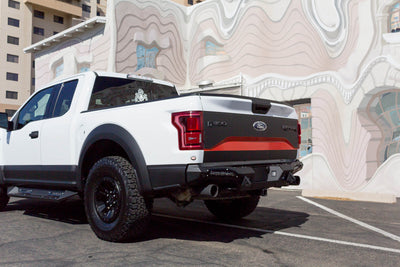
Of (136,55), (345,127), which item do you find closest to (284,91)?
(345,127)

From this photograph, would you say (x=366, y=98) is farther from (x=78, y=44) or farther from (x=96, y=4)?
(x=96, y=4)

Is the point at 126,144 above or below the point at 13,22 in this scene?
below

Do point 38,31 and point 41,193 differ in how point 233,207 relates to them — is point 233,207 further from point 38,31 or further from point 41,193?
point 38,31

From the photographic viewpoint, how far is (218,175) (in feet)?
11.5

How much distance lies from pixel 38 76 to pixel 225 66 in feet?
47.4

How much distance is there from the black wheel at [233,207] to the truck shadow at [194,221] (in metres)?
0.13

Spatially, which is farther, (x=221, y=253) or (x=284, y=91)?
(x=284, y=91)

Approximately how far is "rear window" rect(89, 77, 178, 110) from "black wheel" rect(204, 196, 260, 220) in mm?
1806

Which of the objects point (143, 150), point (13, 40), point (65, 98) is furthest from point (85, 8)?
point (143, 150)

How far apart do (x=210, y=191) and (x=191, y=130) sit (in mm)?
622

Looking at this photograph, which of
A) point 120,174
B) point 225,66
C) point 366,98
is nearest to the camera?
point 120,174

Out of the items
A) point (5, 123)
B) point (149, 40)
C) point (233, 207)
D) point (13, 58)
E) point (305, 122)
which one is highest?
point (13, 58)

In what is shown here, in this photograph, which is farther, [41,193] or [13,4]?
[13,4]

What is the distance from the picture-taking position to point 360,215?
655cm
